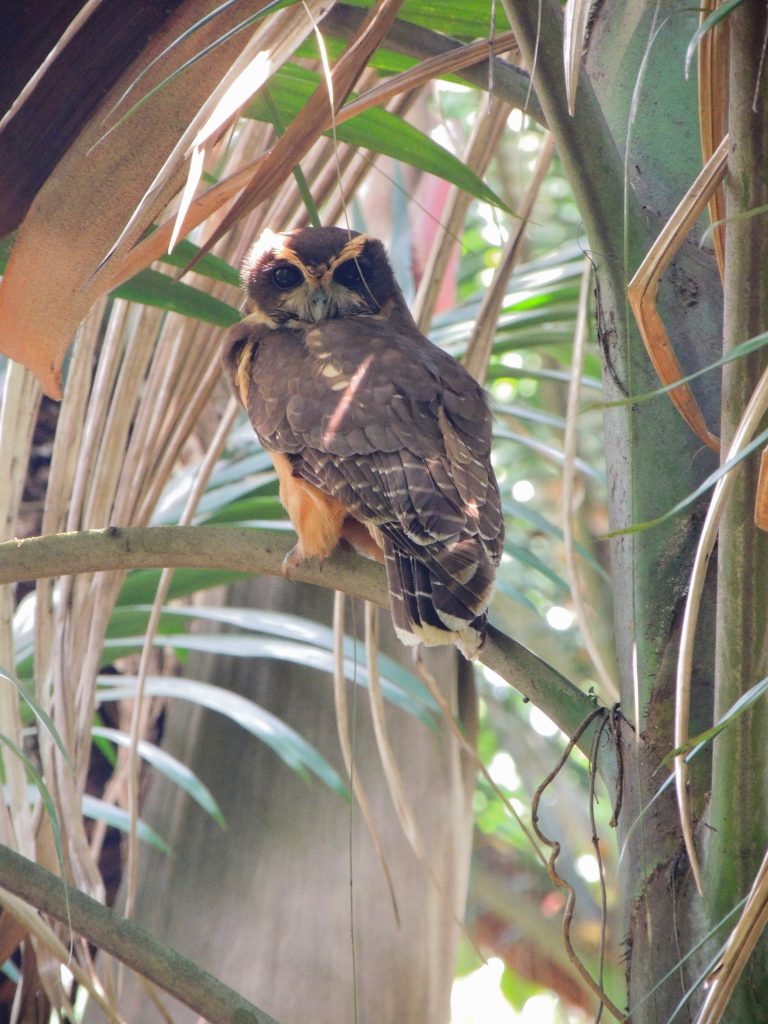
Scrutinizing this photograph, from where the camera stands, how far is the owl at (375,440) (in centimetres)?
226

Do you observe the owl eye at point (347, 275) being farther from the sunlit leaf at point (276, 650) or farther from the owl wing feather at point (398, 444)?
the sunlit leaf at point (276, 650)

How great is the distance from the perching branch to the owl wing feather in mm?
290

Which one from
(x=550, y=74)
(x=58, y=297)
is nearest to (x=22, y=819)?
(x=58, y=297)

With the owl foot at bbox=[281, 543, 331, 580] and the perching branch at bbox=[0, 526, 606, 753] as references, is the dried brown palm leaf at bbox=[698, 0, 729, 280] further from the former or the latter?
the owl foot at bbox=[281, 543, 331, 580]

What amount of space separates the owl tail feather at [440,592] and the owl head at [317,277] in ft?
4.40

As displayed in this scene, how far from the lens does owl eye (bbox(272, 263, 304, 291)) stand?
3564 mm

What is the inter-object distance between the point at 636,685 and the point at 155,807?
1.87 meters

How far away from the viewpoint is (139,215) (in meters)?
1.39

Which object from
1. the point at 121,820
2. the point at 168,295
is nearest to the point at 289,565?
the point at 168,295

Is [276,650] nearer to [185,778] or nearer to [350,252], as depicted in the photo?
[185,778]

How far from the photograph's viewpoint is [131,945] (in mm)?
1483

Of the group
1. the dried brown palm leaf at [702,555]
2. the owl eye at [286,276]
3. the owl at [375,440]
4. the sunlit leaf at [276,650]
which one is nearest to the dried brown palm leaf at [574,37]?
the dried brown palm leaf at [702,555]

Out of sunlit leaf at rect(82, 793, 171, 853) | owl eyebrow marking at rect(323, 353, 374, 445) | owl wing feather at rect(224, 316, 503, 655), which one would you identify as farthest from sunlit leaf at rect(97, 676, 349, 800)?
owl eyebrow marking at rect(323, 353, 374, 445)

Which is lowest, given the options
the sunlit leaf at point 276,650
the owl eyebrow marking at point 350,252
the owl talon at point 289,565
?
the owl talon at point 289,565
